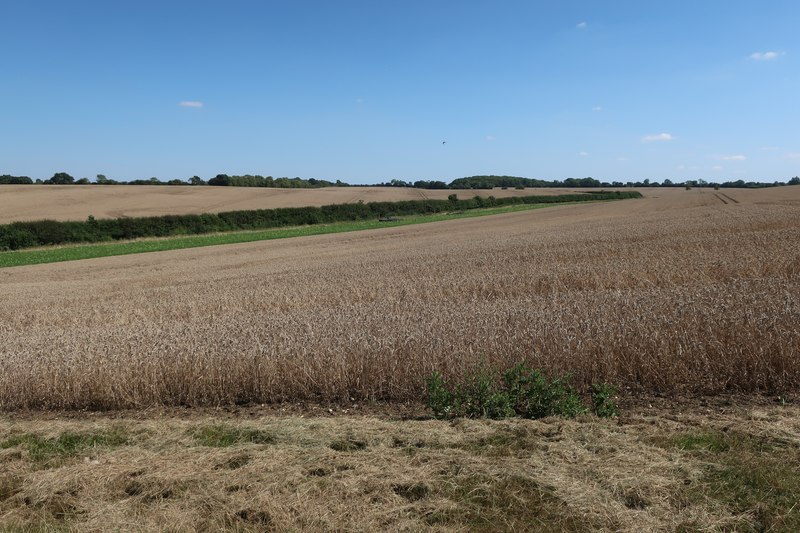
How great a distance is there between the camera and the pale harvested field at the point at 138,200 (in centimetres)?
5709

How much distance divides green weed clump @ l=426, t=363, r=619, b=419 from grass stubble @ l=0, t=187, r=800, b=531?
13.7 inches

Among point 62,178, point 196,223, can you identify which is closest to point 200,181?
point 62,178

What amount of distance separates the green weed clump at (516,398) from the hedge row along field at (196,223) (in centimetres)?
4789

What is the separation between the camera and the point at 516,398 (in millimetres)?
6492

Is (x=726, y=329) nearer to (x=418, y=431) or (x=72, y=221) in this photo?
(x=418, y=431)

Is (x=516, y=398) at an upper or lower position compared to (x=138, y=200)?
lower

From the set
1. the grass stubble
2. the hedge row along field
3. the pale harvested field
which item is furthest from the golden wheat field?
A: the pale harvested field

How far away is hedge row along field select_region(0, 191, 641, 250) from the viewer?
4491 centimetres

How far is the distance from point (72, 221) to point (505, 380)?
50892 mm

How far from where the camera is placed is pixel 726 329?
7559mm

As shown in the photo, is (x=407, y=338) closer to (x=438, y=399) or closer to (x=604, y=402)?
Answer: (x=438, y=399)

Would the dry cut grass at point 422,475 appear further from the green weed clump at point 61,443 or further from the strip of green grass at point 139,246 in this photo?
the strip of green grass at point 139,246

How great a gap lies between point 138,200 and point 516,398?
2827 inches

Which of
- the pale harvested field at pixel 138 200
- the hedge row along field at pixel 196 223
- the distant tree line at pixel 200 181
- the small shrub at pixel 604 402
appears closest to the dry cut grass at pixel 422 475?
the small shrub at pixel 604 402
